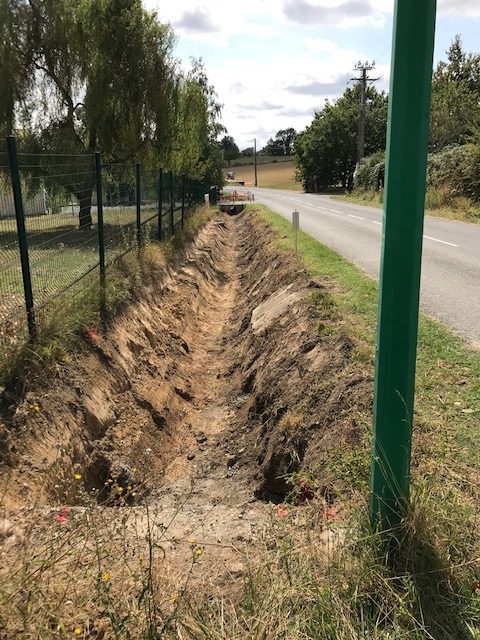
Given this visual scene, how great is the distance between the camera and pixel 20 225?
193 inches

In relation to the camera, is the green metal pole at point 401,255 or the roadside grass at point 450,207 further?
the roadside grass at point 450,207

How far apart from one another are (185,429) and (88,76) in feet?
53.1

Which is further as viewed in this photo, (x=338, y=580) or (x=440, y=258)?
(x=440, y=258)

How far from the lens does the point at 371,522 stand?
8.54 ft

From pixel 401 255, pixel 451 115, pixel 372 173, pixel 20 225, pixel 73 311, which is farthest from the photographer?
pixel 372 173

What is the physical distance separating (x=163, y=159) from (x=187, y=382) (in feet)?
50.0

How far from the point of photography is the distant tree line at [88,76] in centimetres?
1802

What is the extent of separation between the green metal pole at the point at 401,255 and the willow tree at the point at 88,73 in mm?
A: 16976

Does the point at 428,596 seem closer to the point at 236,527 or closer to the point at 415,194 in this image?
the point at 236,527

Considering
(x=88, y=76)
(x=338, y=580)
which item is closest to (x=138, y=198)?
(x=338, y=580)

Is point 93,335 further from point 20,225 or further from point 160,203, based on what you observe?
point 160,203

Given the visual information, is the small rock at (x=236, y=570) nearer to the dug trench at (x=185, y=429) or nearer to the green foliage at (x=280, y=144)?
the dug trench at (x=185, y=429)

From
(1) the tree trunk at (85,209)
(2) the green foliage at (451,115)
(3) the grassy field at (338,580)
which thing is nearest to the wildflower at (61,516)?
(3) the grassy field at (338,580)

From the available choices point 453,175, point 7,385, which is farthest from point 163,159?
point 7,385
